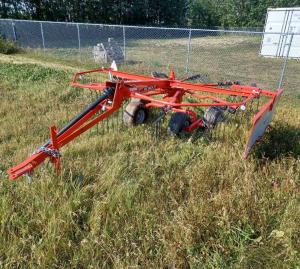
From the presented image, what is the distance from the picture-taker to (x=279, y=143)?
4.15 meters

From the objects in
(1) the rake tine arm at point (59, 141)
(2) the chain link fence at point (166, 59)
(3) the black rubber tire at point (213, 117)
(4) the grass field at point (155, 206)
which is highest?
(1) the rake tine arm at point (59, 141)

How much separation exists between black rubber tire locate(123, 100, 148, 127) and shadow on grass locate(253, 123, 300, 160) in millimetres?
1980

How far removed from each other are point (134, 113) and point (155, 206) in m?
2.39

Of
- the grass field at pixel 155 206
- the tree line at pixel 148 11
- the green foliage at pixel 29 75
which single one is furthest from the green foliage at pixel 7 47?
Result: the tree line at pixel 148 11

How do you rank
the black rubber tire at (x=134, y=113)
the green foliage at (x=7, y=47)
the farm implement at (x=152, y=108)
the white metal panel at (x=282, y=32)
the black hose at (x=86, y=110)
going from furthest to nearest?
the white metal panel at (x=282, y=32) → the green foliage at (x=7, y=47) → the black rubber tire at (x=134, y=113) → the black hose at (x=86, y=110) → the farm implement at (x=152, y=108)

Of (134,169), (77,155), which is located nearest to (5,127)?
(77,155)

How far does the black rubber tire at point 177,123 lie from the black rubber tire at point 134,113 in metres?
0.80

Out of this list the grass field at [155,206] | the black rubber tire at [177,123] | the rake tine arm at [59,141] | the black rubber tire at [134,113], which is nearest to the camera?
the grass field at [155,206]

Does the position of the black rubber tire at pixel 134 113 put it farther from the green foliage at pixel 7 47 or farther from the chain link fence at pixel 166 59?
the green foliage at pixel 7 47

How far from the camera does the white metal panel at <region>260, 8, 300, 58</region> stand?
613 inches

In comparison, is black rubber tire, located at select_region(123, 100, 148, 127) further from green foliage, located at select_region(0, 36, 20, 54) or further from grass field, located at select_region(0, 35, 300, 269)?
green foliage, located at select_region(0, 36, 20, 54)

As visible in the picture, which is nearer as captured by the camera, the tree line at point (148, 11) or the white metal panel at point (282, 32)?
the white metal panel at point (282, 32)

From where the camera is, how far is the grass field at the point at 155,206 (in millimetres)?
2307

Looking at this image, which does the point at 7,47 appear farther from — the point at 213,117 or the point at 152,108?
the point at 213,117
